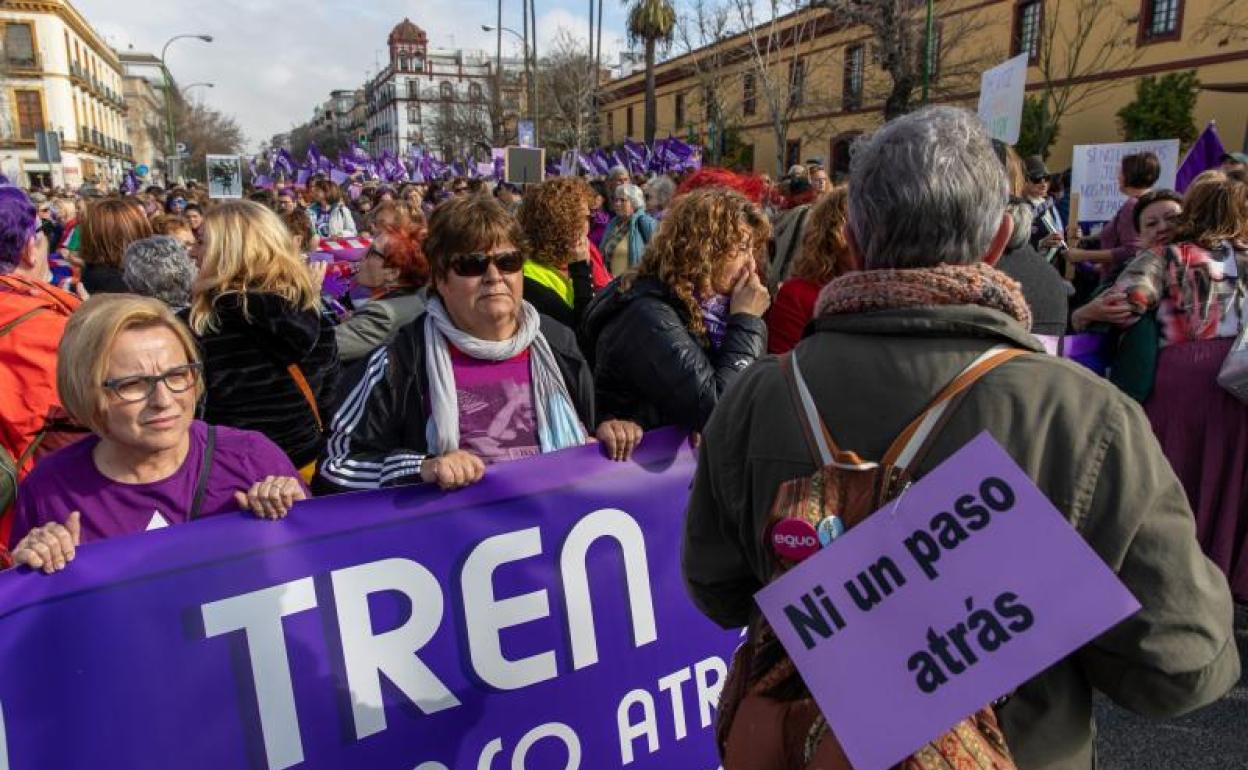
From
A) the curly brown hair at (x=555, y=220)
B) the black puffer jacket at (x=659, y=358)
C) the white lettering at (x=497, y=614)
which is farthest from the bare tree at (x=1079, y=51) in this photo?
the white lettering at (x=497, y=614)

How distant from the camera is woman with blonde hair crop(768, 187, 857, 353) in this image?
3402 mm

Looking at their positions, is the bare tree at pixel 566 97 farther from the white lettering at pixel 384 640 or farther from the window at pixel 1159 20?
the white lettering at pixel 384 640

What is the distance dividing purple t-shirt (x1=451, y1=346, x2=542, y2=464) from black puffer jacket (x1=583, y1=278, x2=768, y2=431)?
0.31 m

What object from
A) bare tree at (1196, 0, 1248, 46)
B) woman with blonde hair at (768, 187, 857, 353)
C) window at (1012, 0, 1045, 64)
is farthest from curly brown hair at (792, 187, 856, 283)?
window at (1012, 0, 1045, 64)

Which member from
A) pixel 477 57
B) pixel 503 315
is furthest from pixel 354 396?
pixel 477 57

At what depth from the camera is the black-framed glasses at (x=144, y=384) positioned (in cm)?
199

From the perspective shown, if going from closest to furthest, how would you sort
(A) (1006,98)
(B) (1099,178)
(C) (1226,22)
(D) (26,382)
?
1. (D) (26,382)
2. (A) (1006,98)
3. (B) (1099,178)
4. (C) (1226,22)

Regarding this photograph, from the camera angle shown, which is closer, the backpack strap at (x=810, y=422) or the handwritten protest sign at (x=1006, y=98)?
the backpack strap at (x=810, y=422)

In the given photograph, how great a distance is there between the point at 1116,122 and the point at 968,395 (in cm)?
2577

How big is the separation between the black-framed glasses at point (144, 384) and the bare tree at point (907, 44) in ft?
48.1

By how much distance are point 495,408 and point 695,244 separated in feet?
2.73

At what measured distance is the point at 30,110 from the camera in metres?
63.2

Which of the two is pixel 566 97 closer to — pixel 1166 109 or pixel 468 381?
pixel 1166 109

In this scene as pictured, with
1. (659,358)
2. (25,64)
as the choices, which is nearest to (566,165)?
(659,358)
